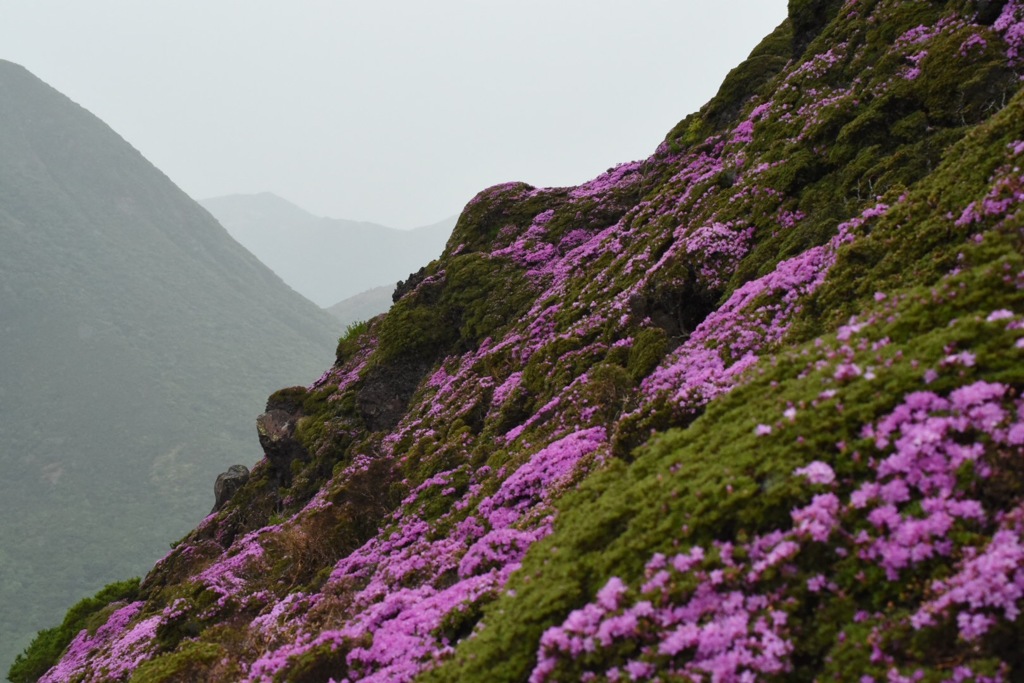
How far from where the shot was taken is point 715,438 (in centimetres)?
936

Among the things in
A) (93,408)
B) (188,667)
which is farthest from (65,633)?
(93,408)

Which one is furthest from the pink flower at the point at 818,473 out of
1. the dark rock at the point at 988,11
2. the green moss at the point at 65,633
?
the green moss at the point at 65,633

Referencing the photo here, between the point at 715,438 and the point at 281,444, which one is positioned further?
the point at 281,444

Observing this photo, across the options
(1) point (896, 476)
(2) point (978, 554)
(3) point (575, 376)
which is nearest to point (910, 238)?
(1) point (896, 476)

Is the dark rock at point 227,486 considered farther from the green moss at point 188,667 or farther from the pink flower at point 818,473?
the pink flower at point 818,473

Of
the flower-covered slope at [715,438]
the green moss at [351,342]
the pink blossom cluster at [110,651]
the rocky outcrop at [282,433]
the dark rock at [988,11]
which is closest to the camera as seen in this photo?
the flower-covered slope at [715,438]

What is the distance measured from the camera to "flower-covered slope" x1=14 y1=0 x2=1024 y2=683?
639 centimetres

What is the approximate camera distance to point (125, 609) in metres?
29.8

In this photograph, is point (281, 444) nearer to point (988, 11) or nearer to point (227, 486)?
point (227, 486)

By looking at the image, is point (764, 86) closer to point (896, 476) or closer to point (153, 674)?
point (896, 476)

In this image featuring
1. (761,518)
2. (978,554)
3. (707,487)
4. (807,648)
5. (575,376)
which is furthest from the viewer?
(575,376)

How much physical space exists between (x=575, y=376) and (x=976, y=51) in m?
13.3

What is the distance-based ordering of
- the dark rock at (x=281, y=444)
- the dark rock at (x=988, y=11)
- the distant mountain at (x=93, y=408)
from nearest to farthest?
1. the dark rock at (x=988, y=11)
2. the dark rock at (x=281, y=444)
3. the distant mountain at (x=93, y=408)

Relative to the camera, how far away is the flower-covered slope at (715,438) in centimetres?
639
